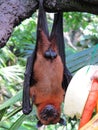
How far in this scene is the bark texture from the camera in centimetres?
94

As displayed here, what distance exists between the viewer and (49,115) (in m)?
1.74

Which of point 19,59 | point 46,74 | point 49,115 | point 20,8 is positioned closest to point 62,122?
point 49,115

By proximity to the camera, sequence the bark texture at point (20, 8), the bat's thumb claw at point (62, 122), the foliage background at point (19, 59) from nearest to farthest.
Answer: the bark texture at point (20, 8) → the bat's thumb claw at point (62, 122) → the foliage background at point (19, 59)

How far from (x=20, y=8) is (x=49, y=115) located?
0.87 meters

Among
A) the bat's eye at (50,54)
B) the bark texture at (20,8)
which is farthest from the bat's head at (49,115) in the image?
the bark texture at (20,8)

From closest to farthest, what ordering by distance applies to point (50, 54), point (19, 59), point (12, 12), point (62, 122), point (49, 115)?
point (12, 12), point (50, 54), point (62, 122), point (49, 115), point (19, 59)

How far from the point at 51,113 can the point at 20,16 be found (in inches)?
33.3

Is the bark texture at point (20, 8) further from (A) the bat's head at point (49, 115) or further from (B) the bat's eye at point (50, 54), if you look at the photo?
(A) the bat's head at point (49, 115)

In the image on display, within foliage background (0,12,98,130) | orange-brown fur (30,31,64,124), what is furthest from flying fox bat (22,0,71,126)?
foliage background (0,12,98,130)

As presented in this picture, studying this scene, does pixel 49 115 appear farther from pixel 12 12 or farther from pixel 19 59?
pixel 19 59

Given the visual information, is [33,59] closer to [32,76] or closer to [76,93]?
[32,76]

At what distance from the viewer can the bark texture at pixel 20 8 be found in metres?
0.94

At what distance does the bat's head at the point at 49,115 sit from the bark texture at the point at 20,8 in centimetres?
80

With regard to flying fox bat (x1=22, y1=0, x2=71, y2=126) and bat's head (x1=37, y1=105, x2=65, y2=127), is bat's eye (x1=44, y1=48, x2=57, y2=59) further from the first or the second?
bat's head (x1=37, y1=105, x2=65, y2=127)
